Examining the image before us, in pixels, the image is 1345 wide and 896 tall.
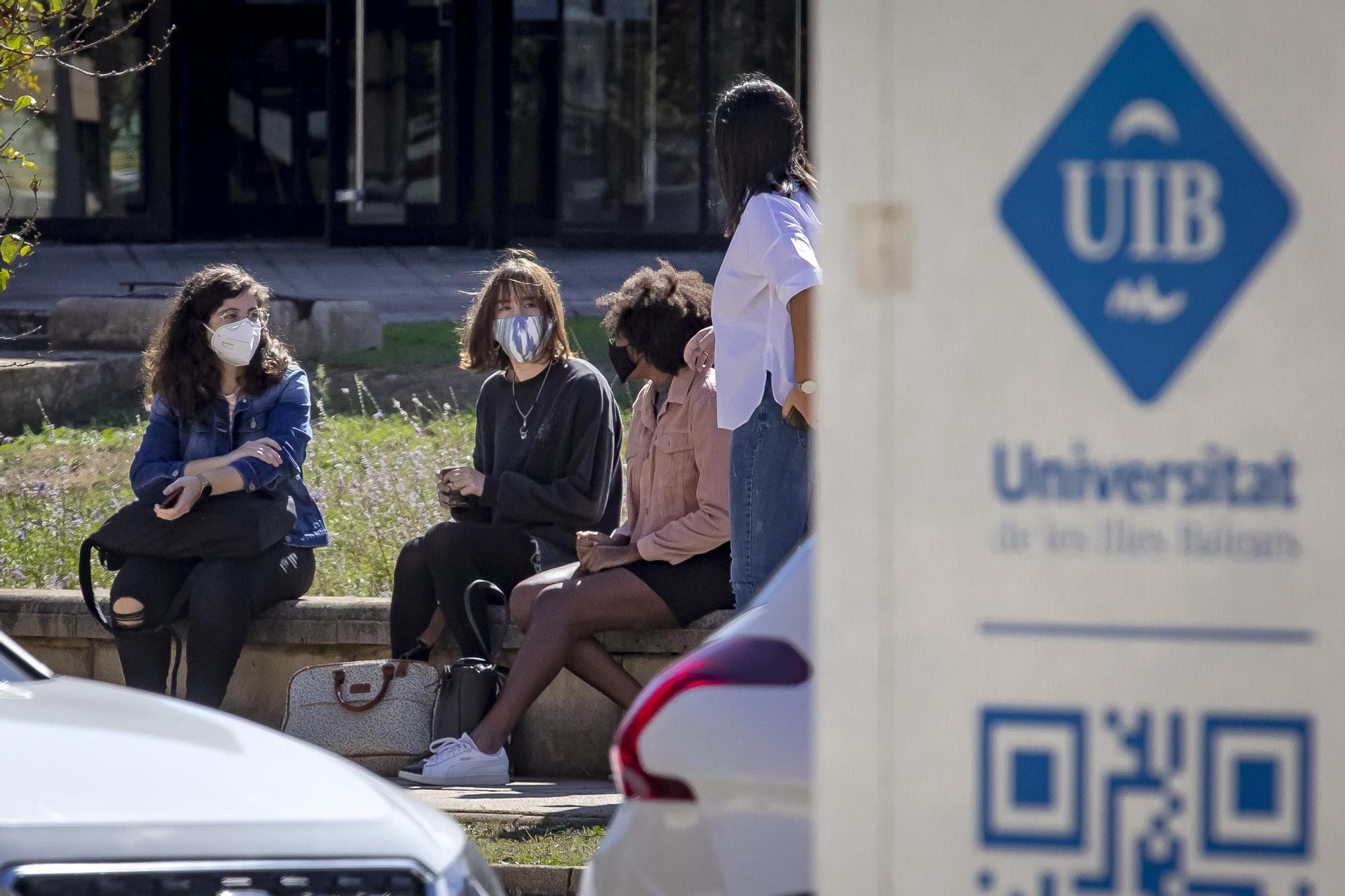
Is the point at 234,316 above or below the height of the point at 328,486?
above

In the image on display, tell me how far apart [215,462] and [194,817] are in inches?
129

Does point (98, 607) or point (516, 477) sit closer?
point (516, 477)

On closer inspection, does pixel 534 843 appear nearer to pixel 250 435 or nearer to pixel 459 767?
pixel 459 767

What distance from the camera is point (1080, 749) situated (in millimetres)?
1951

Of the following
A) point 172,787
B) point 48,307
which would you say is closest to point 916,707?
point 172,787

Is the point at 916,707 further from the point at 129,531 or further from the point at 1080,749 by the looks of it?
the point at 129,531

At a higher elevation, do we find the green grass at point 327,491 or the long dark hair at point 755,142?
the long dark hair at point 755,142

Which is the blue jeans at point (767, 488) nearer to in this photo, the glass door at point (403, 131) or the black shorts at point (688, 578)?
the black shorts at point (688, 578)

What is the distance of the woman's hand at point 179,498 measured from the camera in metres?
6.25

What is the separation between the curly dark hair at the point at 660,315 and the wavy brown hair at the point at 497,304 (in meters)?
0.41

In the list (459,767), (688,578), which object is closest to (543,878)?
(459,767)

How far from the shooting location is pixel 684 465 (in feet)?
19.7

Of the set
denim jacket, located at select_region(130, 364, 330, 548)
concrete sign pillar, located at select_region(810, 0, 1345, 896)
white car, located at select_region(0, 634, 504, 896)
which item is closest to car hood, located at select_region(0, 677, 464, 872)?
white car, located at select_region(0, 634, 504, 896)

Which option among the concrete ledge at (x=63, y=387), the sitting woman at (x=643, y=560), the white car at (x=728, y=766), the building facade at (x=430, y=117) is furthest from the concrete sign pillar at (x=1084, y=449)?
the building facade at (x=430, y=117)
